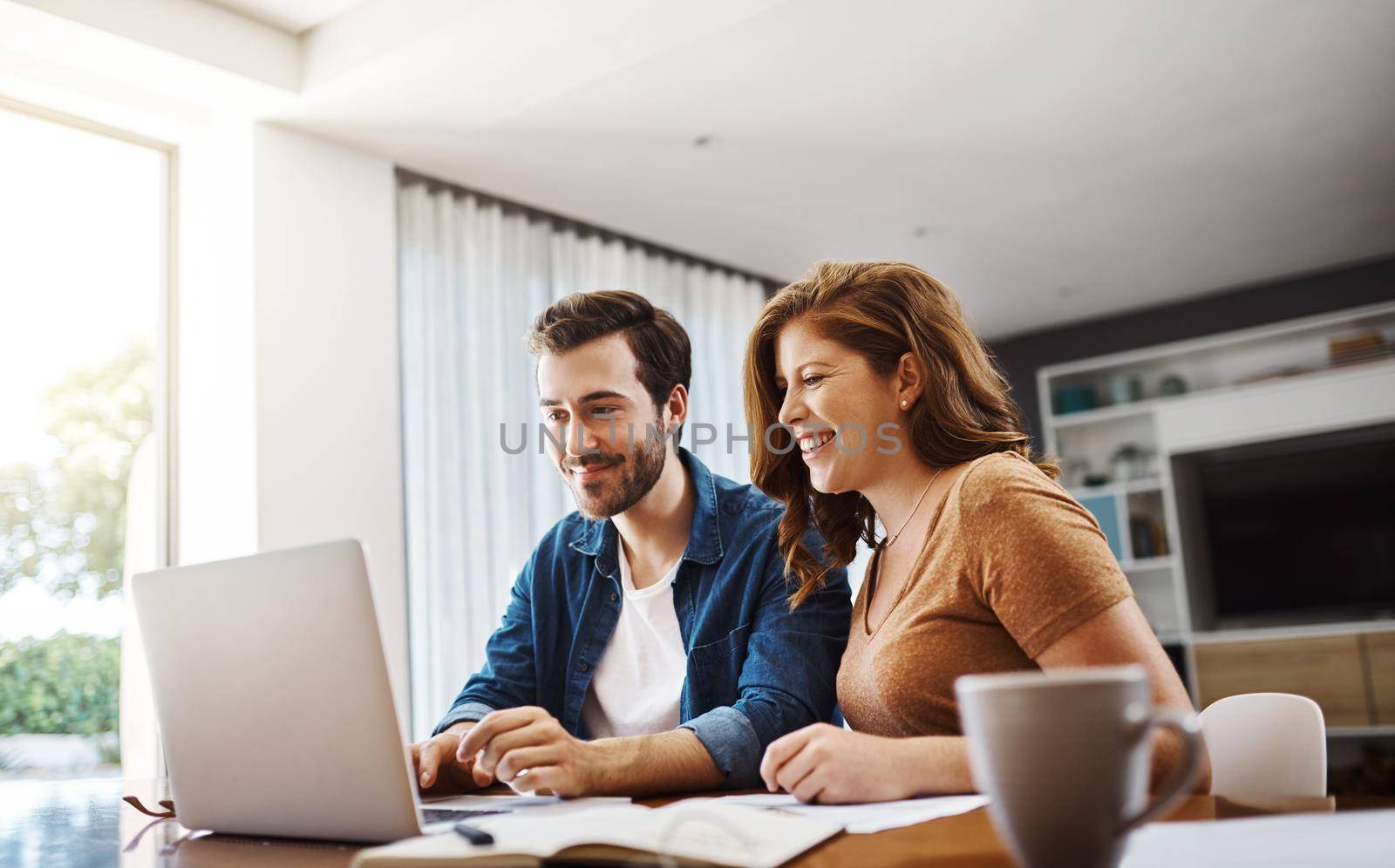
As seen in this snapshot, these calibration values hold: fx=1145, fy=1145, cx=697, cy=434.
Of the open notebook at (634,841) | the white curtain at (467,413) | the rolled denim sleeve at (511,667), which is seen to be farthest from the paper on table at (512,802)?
the white curtain at (467,413)

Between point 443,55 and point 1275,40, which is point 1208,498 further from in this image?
point 443,55

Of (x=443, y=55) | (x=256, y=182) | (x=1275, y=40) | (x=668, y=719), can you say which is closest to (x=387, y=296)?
(x=256, y=182)

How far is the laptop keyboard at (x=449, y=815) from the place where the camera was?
41.1 inches

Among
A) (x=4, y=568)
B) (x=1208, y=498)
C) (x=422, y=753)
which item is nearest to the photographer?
(x=422, y=753)

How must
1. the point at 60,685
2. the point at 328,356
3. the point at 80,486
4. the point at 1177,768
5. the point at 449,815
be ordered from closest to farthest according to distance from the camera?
the point at 1177,768 < the point at 449,815 < the point at 60,685 < the point at 80,486 < the point at 328,356

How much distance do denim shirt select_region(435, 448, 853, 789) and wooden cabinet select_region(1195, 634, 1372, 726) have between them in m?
4.08

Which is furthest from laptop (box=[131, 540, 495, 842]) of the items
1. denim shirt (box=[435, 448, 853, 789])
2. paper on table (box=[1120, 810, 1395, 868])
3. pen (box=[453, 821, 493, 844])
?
paper on table (box=[1120, 810, 1395, 868])

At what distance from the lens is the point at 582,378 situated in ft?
6.03

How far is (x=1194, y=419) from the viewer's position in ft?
18.6

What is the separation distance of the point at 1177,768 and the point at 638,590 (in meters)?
1.30

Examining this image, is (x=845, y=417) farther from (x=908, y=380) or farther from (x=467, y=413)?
(x=467, y=413)

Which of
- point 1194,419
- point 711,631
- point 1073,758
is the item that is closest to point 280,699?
point 1073,758

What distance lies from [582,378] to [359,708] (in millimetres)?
1004

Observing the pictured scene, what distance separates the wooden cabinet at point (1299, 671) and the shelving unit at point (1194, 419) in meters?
0.01
